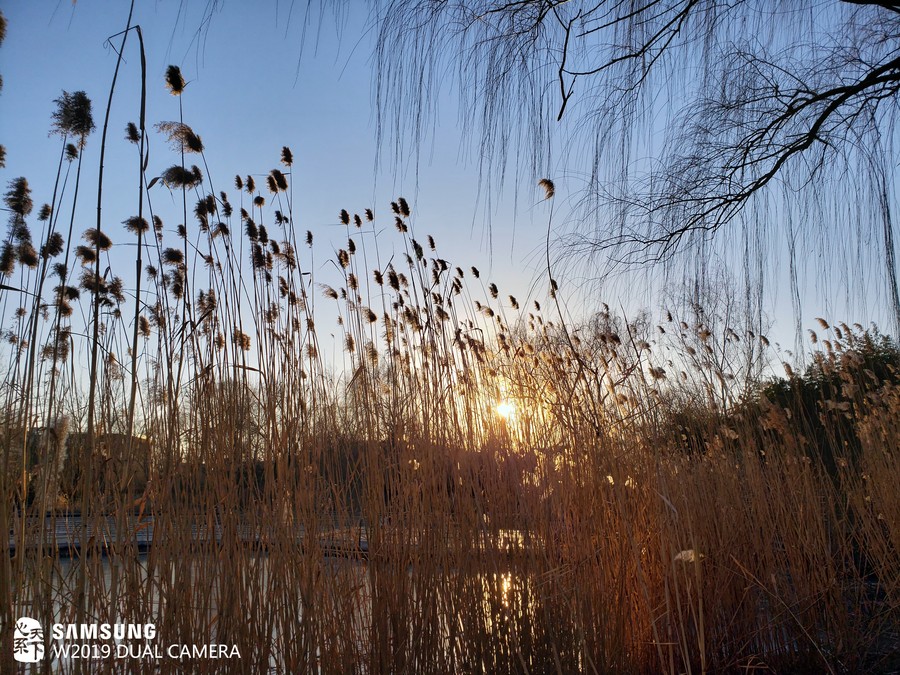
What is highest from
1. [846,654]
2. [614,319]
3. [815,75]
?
[815,75]

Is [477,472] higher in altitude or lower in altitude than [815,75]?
lower

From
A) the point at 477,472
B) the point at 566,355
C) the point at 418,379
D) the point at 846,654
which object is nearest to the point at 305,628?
the point at 477,472

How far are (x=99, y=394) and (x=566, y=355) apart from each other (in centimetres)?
135

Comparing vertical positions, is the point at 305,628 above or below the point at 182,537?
below

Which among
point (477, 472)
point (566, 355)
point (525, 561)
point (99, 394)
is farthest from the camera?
point (566, 355)

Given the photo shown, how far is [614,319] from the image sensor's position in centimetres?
192

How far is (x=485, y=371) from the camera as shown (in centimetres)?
211

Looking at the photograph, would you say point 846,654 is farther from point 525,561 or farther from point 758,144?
point 758,144

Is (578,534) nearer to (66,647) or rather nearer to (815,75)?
(66,647)

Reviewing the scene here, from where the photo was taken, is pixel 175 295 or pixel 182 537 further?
pixel 175 295

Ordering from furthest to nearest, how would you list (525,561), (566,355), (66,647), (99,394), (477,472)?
(566,355)
(477,472)
(525,561)
(99,394)
(66,647)

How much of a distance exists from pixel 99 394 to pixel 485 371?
1.16 meters

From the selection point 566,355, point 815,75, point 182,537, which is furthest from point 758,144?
point 182,537

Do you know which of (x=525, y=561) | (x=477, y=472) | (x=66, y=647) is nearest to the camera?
(x=66, y=647)
